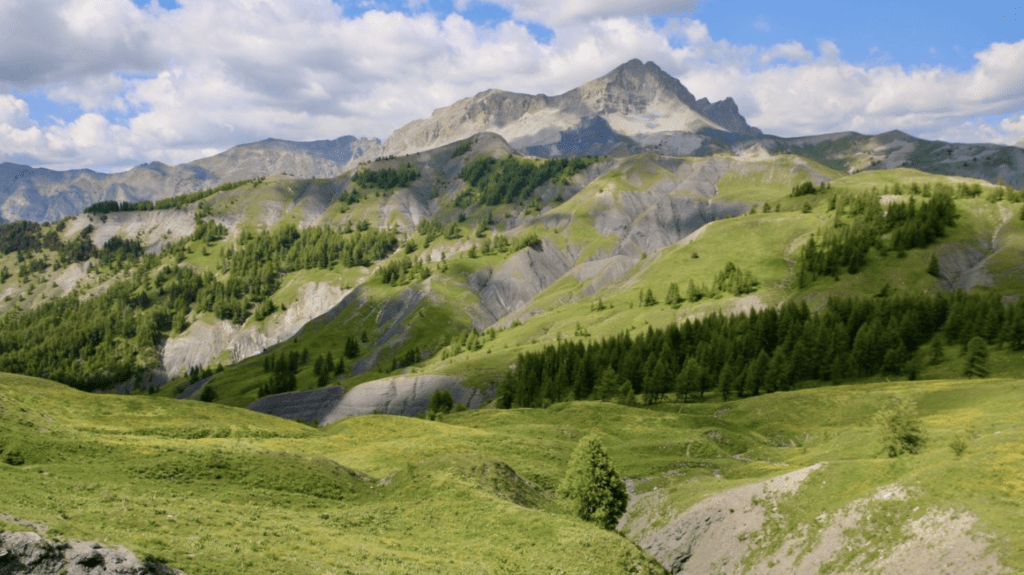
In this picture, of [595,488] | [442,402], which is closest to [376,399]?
[442,402]

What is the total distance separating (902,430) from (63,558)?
62.5 meters

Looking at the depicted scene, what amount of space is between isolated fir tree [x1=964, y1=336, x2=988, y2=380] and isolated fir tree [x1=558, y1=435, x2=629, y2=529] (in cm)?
10061

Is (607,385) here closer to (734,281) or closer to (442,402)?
(442,402)

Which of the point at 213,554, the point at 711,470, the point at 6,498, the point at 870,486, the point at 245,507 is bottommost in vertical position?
the point at 711,470

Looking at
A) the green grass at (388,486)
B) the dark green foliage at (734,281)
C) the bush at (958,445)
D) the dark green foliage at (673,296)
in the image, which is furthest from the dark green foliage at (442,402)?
the bush at (958,445)

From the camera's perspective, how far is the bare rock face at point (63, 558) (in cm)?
1867

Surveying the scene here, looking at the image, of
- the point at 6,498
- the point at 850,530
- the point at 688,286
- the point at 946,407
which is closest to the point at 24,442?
the point at 6,498

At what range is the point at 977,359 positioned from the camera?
354 feet

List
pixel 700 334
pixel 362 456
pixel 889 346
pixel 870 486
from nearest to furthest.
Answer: pixel 870 486 < pixel 362 456 < pixel 889 346 < pixel 700 334

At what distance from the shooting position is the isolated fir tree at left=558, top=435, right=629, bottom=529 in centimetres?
4581

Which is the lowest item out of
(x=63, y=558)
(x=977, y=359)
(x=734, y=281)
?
(x=977, y=359)

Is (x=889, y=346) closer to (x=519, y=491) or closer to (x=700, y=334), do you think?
(x=700, y=334)

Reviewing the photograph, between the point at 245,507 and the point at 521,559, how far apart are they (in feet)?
58.6

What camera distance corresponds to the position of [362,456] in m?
62.1
